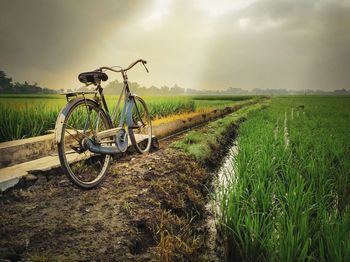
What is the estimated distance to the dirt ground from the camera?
1764 millimetres

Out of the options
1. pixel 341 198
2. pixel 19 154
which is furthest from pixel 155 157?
pixel 341 198

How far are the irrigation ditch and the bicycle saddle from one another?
904mm

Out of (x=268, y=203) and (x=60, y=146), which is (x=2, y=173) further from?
(x=268, y=203)

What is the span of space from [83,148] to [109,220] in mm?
812

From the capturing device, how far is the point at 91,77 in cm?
294

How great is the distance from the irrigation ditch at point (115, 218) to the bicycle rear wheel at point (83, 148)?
0.15 metres

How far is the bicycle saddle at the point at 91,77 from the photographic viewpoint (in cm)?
292

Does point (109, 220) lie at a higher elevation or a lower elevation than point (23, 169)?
lower

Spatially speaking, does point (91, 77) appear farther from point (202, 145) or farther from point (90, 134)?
point (202, 145)

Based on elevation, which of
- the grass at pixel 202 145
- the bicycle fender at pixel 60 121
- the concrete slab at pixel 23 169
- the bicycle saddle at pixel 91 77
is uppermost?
the bicycle saddle at pixel 91 77

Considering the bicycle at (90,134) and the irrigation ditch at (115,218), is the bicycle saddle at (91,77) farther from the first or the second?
the irrigation ditch at (115,218)

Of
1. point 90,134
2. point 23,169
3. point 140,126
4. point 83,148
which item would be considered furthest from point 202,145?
point 23,169

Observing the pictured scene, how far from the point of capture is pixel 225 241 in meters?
2.11

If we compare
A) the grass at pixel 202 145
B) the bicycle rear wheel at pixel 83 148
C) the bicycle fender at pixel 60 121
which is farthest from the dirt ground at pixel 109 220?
the grass at pixel 202 145
